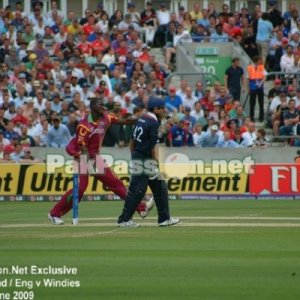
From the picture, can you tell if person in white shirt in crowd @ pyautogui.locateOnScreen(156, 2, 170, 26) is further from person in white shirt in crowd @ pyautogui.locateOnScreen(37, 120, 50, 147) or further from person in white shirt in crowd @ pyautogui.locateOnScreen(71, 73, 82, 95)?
person in white shirt in crowd @ pyautogui.locateOnScreen(37, 120, 50, 147)

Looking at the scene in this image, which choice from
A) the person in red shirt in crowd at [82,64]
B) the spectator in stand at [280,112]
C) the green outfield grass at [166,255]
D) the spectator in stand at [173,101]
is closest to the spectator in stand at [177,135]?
the spectator in stand at [173,101]

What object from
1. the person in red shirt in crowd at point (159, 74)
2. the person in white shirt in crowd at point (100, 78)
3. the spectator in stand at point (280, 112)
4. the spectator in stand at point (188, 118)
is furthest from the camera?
the person in red shirt in crowd at point (159, 74)

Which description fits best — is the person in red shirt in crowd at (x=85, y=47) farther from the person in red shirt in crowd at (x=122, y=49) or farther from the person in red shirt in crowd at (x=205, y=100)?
the person in red shirt in crowd at (x=205, y=100)

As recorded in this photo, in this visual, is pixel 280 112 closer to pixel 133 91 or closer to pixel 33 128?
pixel 133 91

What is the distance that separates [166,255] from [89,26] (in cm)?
1898

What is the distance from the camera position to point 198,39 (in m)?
33.8

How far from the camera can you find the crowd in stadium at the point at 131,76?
29.3 m

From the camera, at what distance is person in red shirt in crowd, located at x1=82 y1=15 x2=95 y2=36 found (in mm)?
33438

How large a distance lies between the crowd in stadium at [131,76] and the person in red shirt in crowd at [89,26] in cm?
3

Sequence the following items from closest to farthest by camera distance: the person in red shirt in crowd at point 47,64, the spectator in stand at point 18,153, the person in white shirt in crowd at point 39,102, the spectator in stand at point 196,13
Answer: the spectator in stand at point 18,153
the person in white shirt in crowd at point 39,102
the person in red shirt in crowd at point 47,64
the spectator in stand at point 196,13

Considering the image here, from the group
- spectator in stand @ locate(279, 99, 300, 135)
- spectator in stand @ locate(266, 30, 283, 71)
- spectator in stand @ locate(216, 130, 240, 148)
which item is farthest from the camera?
spectator in stand @ locate(266, 30, 283, 71)

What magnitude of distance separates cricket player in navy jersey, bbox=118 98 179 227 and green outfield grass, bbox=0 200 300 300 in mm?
418

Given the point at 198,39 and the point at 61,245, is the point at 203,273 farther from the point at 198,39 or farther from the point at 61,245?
the point at 198,39

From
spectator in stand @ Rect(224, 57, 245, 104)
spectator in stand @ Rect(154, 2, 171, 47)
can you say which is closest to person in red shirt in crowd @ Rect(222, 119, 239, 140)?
spectator in stand @ Rect(224, 57, 245, 104)
